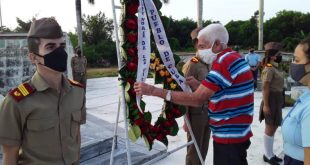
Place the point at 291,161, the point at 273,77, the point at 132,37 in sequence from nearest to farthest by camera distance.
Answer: the point at 291,161, the point at 132,37, the point at 273,77

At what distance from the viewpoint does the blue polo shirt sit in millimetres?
1943

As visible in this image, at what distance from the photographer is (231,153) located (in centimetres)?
289

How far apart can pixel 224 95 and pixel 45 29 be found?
1448mm

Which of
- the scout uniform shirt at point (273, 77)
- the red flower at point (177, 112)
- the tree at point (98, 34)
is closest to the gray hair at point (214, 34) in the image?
the red flower at point (177, 112)

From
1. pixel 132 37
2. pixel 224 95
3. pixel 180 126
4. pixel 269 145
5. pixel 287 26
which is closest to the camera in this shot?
pixel 224 95

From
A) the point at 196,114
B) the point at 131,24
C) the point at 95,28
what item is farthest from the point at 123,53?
the point at 95,28

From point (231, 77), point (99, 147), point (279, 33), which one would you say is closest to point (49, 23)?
point (231, 77)

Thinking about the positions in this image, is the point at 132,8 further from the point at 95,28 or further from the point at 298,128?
the point at 95,28

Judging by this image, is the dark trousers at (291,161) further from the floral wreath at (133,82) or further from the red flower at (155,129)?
the red flower at (155,129)

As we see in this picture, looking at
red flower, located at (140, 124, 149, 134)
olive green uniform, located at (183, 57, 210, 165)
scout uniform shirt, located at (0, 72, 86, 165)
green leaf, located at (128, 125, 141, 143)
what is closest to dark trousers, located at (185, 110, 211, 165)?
olive green uniform, located at (183, 57, 210, 165)

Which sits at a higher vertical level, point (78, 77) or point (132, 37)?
point (132, 37)

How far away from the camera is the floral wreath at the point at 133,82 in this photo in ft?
10.7

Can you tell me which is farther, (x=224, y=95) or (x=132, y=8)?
(x=132, y=8)

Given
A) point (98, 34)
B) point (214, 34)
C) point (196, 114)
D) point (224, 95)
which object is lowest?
point (196, 114)
